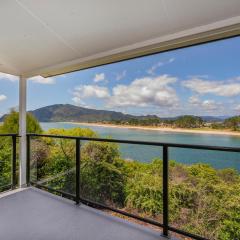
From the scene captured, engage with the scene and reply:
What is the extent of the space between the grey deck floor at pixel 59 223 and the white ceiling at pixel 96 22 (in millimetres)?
2205

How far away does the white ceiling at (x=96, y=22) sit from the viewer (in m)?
1.86

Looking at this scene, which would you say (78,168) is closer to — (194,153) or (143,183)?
(143,183)

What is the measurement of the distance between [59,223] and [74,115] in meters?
6.02

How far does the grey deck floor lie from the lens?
83.0 inches

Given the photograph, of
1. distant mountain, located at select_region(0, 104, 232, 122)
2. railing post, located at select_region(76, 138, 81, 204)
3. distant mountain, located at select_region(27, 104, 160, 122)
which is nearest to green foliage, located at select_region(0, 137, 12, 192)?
railing post, located at select_region(76, 138, 81, 204)

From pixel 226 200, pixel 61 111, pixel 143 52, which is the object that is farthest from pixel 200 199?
pixel 61 111

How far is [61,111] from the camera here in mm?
8547

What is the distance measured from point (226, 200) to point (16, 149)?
3436 mm

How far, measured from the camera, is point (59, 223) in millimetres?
2361

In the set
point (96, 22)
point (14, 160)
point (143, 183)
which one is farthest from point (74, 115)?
point (96, 22)

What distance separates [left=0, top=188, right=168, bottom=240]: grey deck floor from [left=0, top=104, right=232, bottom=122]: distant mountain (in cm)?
391

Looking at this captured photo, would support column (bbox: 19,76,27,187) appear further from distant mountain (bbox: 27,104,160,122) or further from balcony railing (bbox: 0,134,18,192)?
distant mountain (bbox: 27,104,160,122)

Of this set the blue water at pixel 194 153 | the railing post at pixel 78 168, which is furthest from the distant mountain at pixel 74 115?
the railing post at pixel 78 168

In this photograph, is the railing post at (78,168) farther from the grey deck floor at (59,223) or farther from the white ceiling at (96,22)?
the white ceiling at (96,22)
